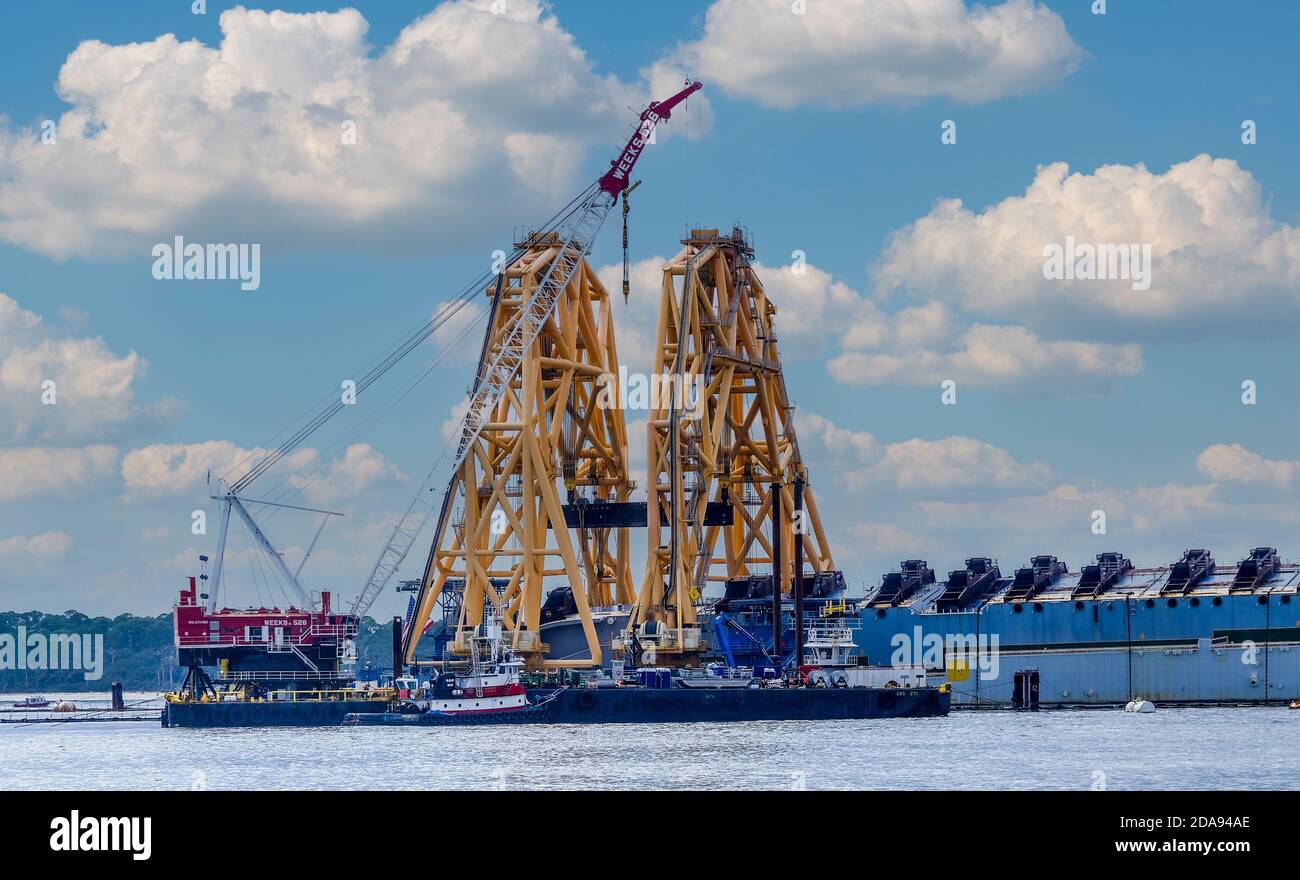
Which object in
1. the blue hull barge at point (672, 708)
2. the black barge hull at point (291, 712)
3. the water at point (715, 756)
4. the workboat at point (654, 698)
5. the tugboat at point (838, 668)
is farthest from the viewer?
the tugboat at point (838, 668)

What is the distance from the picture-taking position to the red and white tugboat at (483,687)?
102m

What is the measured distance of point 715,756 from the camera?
7269cm

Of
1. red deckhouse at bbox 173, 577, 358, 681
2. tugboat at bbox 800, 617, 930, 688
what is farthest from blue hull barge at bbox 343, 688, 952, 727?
red deckhouse at bbox 173, 577, 358, 681

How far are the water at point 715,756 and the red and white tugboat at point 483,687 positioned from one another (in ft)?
5.98

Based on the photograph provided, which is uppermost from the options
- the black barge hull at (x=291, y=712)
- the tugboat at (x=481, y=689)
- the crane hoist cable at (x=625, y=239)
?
the crane hoist cable at (x=625, y=239)

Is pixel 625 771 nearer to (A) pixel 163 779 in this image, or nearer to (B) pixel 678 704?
(A) pixel 163 779

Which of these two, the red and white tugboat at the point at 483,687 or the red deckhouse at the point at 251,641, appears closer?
the red and white tugboat at the point at 483,687

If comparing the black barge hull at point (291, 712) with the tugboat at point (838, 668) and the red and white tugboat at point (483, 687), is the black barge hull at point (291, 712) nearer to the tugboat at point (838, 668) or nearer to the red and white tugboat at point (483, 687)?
the red and white tugboat at point (483, 687)

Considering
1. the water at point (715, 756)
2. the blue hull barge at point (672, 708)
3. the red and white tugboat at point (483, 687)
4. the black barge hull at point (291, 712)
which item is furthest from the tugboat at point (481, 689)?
the black barge hull at point (291, 712)

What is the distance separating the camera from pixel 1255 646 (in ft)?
383

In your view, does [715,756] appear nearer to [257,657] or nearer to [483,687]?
[483,687]

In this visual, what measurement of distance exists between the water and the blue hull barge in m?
1.82

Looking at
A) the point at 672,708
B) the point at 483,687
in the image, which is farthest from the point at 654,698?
the point at 483,687
